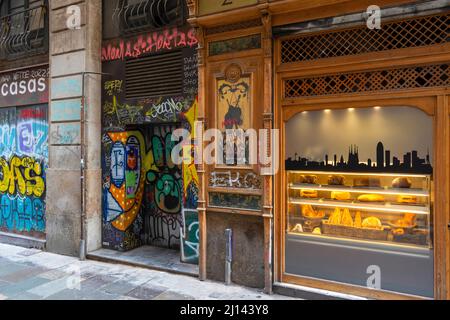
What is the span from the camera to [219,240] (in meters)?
5.91

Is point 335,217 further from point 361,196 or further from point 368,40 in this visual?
point 368,40

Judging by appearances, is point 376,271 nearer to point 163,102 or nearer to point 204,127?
point 204,127

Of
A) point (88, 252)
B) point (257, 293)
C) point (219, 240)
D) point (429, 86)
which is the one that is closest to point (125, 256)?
point (88, 252)

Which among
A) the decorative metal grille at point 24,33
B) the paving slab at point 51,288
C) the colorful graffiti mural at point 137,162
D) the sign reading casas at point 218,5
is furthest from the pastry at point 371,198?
the decorative metal grille at point 24,33

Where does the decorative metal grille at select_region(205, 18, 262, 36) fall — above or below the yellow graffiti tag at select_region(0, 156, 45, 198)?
above

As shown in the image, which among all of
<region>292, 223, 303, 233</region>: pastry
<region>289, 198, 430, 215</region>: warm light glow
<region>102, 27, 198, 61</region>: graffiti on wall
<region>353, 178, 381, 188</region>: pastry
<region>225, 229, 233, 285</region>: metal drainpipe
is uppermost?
<region>102, 27, 198, 61</region>: graffiti on wall

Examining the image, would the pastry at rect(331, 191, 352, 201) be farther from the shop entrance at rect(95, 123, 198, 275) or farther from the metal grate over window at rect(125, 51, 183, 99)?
the metal grate over window at rect(125, 51, 183, 99)

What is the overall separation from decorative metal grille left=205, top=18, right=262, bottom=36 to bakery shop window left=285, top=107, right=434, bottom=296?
1679 mm

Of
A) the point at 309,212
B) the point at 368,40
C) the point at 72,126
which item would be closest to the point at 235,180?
the point at 309,212

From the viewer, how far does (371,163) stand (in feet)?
16.0

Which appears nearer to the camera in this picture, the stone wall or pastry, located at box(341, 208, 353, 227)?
pastry, located at box(341, 208, 353, 227)

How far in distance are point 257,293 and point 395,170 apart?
9.21ft

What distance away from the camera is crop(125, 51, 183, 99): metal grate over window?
22.3 ft

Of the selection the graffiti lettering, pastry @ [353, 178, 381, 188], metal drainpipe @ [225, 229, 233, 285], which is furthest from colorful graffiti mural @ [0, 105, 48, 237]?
pastry @ [353, 178, 381, 188]
